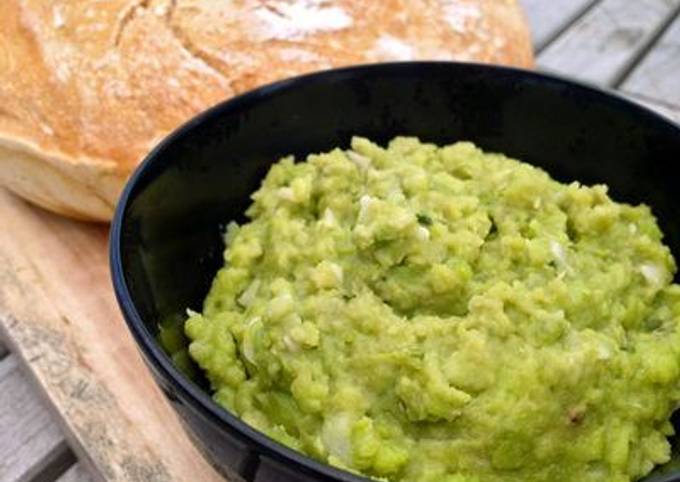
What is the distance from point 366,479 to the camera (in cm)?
92

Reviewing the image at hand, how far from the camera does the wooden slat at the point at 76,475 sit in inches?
56.8

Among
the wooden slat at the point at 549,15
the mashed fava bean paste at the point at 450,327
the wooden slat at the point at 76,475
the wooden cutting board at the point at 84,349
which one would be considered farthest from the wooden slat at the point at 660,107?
the wooden slat at the point at 76,475

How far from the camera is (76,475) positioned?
1.45 m

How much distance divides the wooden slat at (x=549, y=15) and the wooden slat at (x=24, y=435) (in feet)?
5.33

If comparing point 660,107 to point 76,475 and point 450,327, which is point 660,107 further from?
point 76,475

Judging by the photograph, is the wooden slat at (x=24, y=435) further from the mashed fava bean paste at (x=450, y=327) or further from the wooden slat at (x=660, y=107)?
the wooden slat at (x=660, y=107)

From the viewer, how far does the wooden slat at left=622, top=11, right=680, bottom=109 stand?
230 centimetres

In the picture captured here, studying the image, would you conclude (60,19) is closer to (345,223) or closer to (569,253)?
(345,223)

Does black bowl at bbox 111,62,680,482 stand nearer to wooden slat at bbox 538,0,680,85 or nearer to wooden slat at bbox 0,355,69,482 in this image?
wooden slat at bbox 0,355,69,482

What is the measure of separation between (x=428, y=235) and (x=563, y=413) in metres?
0.28

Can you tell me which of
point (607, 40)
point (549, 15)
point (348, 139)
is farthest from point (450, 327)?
point (549, 15)

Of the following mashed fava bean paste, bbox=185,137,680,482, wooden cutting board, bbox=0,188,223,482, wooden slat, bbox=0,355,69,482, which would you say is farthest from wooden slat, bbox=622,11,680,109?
wooden slat, bbox=0,355,69,482

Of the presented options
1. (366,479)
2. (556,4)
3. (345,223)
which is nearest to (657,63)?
(556,4)

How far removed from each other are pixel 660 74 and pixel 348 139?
1.21 m
